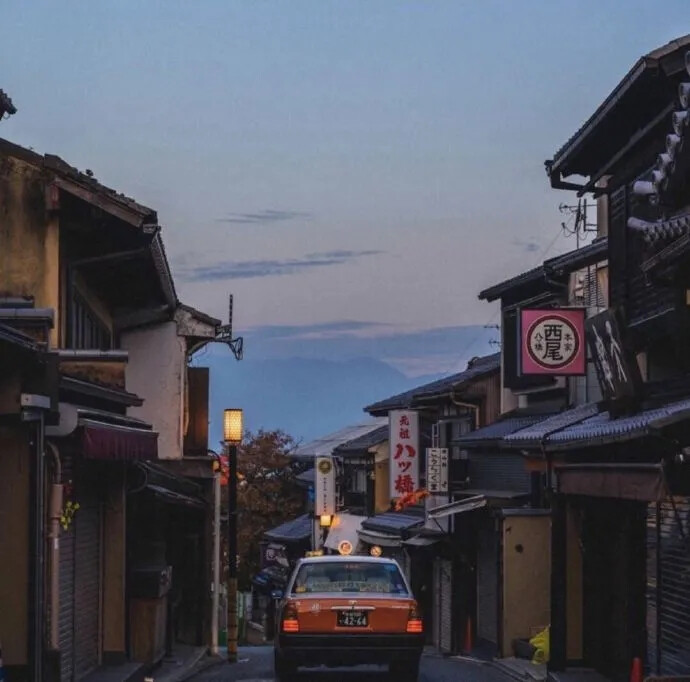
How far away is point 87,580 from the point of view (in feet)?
57.3

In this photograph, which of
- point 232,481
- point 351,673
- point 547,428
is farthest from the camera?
point 232,481

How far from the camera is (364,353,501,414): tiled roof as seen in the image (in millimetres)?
36250

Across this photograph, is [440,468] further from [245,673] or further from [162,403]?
[245,673]

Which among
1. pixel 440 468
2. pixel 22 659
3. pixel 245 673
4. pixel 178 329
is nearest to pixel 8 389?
pixel 22 659

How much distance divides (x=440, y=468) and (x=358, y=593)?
1861 centimetres

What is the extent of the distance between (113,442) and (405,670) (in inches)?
243

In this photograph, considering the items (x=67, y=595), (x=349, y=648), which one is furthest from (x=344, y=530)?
(x=67, y=595)

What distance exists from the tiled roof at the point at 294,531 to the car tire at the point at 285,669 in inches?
1295

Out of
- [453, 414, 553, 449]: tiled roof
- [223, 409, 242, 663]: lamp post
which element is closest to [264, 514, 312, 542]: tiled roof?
[453, 414, 553, 449]: tiled roof

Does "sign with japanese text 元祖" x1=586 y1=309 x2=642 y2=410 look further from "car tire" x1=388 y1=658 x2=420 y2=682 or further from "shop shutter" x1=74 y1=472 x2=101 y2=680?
"shop shutter" x1=74 y1=472 x2=101 y2=680

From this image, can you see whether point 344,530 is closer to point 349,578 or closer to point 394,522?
point 394,522

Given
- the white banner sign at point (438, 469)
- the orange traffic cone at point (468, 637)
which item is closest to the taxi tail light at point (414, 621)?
the orange traffic cone at point (468, 637)

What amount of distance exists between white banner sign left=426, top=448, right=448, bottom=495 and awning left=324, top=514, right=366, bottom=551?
10980 millimetres

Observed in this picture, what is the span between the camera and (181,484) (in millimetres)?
27047
